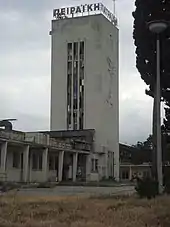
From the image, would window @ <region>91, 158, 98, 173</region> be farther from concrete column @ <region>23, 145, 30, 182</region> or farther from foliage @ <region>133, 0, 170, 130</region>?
foliage @ <region>133, 0, 170, 130</region>

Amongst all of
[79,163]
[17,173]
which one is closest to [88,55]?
[79,163]

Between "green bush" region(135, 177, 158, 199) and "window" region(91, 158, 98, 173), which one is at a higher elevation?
"window" region(91, 158, 98, 173)

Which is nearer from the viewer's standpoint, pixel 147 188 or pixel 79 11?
pixel 147 188

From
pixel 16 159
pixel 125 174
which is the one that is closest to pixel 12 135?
pixel 16 159

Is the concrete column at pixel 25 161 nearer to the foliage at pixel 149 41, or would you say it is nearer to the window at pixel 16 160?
the window at pixel 16 160

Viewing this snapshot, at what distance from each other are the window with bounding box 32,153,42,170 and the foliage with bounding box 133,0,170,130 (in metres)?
38.1

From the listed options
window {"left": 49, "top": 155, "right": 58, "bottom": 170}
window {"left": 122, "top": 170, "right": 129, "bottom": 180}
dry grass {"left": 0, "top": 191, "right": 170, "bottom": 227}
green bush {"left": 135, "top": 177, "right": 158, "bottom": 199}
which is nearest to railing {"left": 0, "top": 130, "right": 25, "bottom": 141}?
window {"left": 49, "top": 155, "right": 58, "bottom": 170}

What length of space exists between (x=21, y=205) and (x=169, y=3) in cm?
1613

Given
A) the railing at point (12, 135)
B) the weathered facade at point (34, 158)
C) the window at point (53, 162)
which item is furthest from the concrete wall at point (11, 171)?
the window at point (53, 162)

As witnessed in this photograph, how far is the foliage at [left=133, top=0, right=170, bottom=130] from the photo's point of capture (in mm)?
28297

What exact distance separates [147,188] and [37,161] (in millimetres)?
44669

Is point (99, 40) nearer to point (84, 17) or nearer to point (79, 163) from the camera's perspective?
point (84, 17)

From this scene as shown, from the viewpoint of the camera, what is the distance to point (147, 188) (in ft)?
75.6

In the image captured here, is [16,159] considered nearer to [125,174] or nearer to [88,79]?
[88,79]
